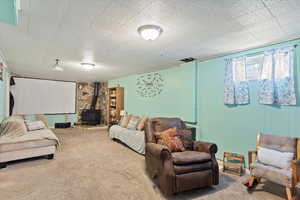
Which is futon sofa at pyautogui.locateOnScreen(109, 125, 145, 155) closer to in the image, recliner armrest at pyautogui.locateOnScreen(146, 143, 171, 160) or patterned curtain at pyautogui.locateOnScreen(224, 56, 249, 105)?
recliner armrest at pyautogui.locateOnScreen(146, 143, 171, 160)

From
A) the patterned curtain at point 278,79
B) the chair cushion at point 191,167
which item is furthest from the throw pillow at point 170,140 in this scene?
the patterned curtain at point 278,79

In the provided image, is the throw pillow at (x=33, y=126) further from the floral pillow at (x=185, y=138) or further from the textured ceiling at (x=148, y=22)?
the floral pillow at (x=185, y=138)

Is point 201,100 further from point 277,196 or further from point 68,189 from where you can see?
point 68,189

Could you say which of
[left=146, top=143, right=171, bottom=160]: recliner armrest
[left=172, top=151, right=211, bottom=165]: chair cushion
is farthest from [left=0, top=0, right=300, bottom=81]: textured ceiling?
[left=172, top=151, right=211, bottom=165]: chair cushion

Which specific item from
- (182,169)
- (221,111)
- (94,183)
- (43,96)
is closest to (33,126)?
(94,183)

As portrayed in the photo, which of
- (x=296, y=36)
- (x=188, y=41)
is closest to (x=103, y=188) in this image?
(x=188, y=41)

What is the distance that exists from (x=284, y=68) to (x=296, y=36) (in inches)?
19.6

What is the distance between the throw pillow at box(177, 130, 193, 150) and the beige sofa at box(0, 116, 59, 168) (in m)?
2.80

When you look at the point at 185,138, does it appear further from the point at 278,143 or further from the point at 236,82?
the point at 236,82

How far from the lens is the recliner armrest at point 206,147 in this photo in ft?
7.80

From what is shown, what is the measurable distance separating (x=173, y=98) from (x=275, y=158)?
8.81 feet

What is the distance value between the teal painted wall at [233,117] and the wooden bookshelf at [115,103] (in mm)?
3721

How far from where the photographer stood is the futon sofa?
373cm

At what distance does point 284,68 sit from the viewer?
255cm
